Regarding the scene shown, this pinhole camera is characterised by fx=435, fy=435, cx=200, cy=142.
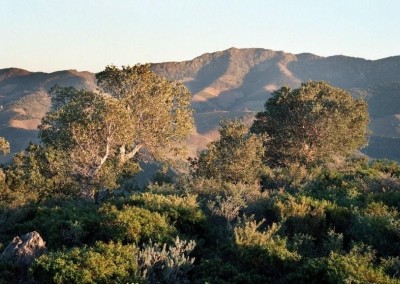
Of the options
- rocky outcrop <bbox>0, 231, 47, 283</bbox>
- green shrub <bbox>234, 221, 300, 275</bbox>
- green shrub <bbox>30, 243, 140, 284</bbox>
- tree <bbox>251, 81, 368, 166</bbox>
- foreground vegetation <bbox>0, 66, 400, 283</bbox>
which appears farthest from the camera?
tree <bbox>251, 81, 368, 166</bbox>

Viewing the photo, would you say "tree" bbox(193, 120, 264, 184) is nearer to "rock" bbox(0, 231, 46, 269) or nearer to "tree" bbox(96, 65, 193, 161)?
"tree" bbox(96, 65, 193, 161)

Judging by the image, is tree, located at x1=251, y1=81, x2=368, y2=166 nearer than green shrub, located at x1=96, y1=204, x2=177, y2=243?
No

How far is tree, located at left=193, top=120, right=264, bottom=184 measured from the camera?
35.2 m

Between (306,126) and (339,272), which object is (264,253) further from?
(306,126)

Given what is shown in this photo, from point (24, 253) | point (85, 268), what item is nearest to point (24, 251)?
point (24, 253)

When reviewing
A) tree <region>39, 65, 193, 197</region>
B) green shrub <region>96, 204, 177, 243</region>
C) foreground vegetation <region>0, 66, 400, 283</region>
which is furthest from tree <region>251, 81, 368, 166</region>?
green shrub <region>96, 204, 177, 243</region>

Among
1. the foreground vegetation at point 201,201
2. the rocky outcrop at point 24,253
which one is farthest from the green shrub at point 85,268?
the rocky outcrop at point 24,253

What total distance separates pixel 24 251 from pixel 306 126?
3768 centimetres

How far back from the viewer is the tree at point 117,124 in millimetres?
32969

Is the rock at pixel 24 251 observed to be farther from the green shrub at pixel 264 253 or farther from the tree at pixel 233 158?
the tree at pixel 233 158

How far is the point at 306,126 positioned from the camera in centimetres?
4722

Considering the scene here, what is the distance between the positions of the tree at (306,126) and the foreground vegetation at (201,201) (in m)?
0.15

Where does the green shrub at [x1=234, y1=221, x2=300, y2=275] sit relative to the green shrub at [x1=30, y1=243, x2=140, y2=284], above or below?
below

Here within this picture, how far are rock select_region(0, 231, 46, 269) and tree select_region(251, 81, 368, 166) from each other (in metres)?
32.2
